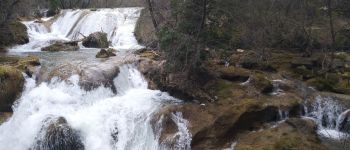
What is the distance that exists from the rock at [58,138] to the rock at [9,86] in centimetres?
247

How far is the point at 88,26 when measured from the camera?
31.5m

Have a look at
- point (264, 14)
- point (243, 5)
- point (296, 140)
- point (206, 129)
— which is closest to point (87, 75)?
point (206, 129)

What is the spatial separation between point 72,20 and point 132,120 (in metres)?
22.1

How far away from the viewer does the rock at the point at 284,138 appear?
36.2 feet

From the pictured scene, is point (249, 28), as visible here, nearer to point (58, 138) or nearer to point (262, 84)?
point (262, 84)

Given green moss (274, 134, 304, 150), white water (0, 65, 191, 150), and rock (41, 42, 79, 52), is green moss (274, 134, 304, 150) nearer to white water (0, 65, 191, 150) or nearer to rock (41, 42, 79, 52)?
white water (0, 65, 191, 150)

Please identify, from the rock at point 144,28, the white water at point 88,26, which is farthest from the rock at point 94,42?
the rock at point 144,28

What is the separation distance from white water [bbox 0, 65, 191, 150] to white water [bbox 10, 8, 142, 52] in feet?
41.7

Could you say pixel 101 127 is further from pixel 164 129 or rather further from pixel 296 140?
pixel 296 140

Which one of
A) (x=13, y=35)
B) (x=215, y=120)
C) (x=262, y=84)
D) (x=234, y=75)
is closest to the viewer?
(x=215, y=120)

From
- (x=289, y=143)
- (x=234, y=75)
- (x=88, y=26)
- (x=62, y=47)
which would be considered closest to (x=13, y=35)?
(x=62, y=47)

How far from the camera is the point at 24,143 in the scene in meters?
12.0

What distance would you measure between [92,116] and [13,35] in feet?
53.0

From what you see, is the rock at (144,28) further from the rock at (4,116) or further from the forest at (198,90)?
the rock at (4,116)
